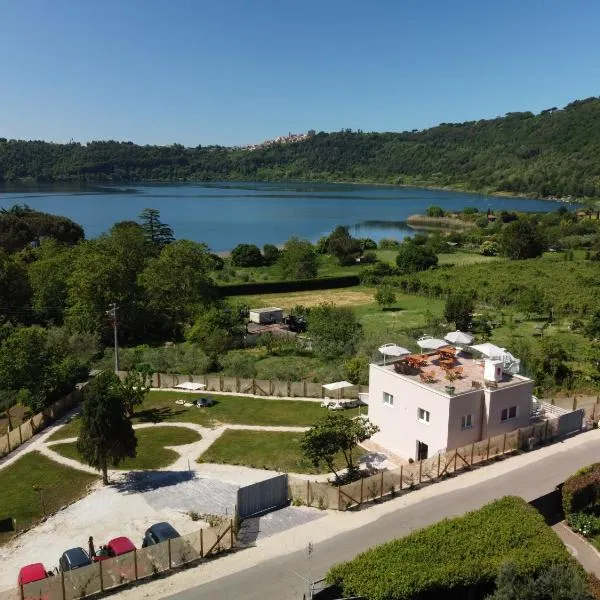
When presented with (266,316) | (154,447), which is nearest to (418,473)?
(154,447)

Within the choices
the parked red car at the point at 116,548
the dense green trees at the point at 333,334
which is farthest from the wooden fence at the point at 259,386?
the parked red car at the point at 116,548

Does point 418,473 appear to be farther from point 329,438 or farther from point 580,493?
point 580,493

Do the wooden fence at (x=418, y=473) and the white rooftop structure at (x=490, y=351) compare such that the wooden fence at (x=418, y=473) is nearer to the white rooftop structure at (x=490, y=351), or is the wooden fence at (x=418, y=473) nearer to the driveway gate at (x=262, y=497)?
the driveway gate at (x=262, y=497)

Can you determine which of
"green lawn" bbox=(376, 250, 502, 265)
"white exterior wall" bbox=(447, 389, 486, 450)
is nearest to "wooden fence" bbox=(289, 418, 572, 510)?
"white exterior wall" bbox=(447, 389, 486, 450)

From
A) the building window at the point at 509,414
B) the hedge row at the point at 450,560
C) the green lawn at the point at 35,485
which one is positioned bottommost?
the green lawn at the point at 35,485

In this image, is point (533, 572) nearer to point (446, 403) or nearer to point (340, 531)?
point (340, 531)

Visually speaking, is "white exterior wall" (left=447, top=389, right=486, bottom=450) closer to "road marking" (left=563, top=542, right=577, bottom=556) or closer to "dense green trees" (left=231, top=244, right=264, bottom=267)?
"road marking" (left=563, top=542, right=577, bottom=556)

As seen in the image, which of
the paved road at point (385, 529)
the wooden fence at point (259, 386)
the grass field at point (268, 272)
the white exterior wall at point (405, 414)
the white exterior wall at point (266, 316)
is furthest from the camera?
the grass field at point (268, 272)
